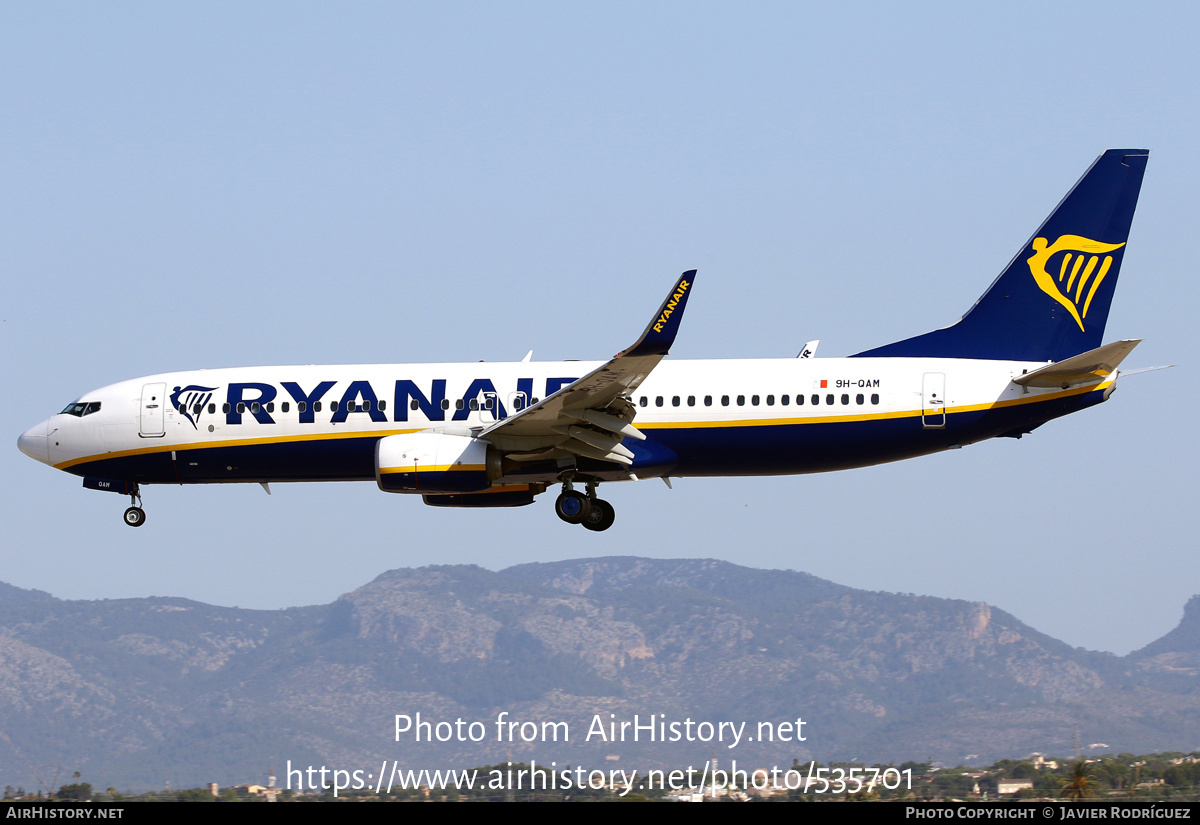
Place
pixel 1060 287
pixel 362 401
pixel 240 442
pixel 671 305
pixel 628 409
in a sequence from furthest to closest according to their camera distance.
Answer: pixel 1060 287, pixel 240 442, pixel 362 401, pixel 628 409, pixel 671 305

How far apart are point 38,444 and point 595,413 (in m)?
15.9

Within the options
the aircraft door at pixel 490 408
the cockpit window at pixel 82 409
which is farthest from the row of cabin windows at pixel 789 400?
the cockpit window at pixel 82 409

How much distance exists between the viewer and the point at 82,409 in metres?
38.0

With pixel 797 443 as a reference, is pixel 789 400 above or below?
above

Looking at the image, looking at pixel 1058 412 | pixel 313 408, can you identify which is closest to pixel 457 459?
pixel 313 408

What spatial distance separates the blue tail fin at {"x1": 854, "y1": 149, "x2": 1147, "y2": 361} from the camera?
36.1m

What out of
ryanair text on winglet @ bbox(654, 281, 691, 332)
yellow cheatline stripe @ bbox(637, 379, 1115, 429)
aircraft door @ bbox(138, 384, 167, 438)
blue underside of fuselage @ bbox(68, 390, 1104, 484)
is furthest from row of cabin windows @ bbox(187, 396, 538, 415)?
ryanair text on winglet @ bbox(654, 281, 691, 332)

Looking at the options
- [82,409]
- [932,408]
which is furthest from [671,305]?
[82,409]

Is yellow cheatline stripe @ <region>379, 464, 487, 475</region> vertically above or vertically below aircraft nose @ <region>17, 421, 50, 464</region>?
below

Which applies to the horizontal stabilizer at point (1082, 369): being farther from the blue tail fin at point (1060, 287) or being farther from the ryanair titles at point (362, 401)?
the ryanair titles at point (362, 401)

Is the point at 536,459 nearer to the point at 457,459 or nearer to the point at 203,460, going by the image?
the point at 457,459

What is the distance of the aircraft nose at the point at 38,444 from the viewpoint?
38156 mm

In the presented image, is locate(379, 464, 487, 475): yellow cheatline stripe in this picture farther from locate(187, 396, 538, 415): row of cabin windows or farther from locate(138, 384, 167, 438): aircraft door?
locate(138, 384, 167, 438): aircraft door

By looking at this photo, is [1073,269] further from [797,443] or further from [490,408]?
[490,408]
